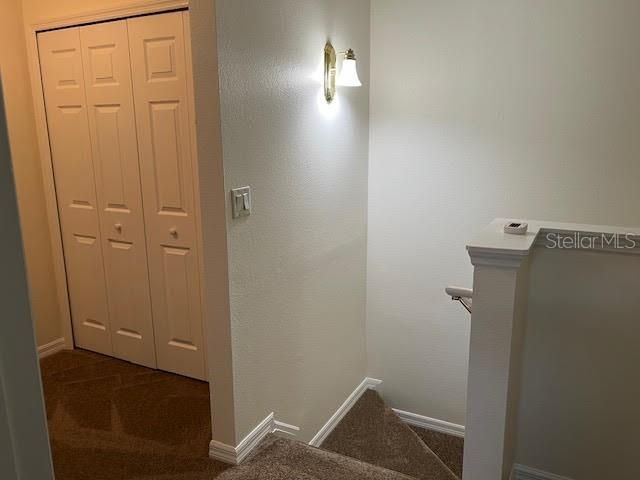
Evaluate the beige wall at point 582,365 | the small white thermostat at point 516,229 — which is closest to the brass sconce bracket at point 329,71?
the small white thermostat at point 516,229

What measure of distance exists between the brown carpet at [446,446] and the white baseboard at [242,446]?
126 cm

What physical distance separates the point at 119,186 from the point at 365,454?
2.03 m

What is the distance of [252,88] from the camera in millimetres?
2002

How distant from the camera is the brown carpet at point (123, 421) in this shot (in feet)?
6.84

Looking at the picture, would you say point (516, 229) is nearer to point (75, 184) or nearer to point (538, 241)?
point (538, 241)

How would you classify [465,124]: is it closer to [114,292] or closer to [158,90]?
[158,90]

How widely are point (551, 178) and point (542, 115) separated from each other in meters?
0.35

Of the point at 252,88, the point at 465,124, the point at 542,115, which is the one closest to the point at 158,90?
the point at 252,88

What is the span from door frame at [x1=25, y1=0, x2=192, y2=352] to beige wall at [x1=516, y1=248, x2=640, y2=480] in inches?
64.7

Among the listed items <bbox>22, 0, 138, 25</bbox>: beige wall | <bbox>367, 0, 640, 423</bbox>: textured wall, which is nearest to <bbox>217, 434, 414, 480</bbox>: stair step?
<bbox>367, 0, 640, 423</bbox>: textured wall

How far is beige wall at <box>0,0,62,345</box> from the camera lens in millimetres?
2824

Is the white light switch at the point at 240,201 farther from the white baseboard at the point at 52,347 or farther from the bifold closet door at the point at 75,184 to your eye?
the white baseboard at the point at 52,347

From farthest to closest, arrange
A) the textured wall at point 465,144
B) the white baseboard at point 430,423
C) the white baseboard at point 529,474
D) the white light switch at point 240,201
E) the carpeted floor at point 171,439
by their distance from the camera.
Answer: the white baseboard at point 430,423, the textured wall at point 465,144, the white baseboard at point 529,474, the carpeted floor at point 171,439, the white light switch at point 240,201

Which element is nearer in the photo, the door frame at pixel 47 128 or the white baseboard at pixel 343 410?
the door frame at pixel 47 128
